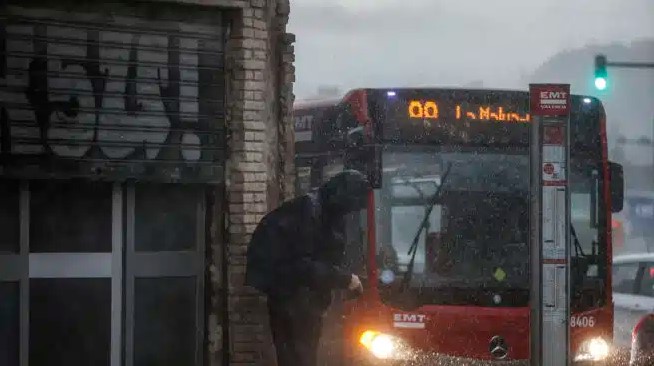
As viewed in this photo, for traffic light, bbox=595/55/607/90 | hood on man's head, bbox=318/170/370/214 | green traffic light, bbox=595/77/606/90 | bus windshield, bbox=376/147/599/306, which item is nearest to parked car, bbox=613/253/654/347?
bus windshield, bbox=376/147/599/306

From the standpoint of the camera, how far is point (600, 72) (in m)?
22.6

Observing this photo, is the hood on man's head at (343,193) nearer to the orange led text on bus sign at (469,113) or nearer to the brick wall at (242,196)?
the brick wall at (242,196)

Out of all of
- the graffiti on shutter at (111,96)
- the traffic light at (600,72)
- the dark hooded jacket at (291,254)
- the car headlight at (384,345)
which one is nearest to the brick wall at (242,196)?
the graffiti on shutter at (111,96)

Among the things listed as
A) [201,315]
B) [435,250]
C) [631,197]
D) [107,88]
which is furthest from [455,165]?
[631,197]

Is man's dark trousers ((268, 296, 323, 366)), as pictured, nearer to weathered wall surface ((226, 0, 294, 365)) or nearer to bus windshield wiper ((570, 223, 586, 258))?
weathered wall surface ((226, 0, 294, 365))

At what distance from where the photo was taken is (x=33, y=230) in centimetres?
827

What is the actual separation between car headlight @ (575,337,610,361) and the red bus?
0.04 ft

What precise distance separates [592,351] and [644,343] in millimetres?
449

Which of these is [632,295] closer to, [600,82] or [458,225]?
[458,225]

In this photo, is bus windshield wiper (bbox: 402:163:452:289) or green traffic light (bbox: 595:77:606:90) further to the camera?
Answer: green traffic light (bbox: 595:77:606:90)

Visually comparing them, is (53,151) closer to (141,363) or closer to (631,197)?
(141,363)

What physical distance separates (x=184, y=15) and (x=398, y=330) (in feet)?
10.6

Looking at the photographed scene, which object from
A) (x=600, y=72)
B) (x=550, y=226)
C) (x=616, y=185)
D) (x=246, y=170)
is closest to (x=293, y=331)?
(x=246, y=170)

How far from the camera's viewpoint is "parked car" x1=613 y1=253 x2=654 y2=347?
13.0m
